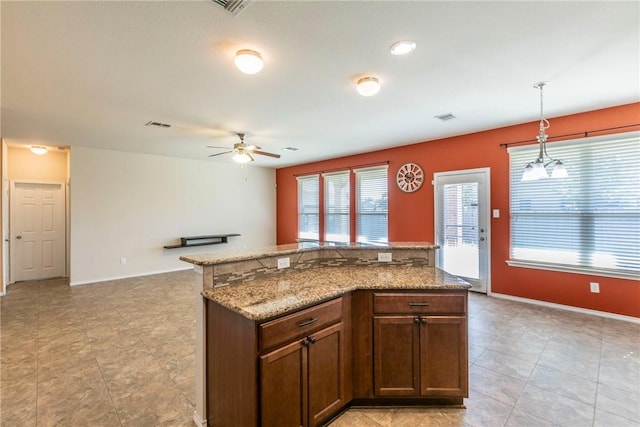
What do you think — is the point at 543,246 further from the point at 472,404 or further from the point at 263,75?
the point at 263,75

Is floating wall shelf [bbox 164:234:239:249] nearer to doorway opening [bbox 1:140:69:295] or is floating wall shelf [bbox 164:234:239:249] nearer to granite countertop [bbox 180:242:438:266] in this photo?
doorway opening [bbox 1:140:69:295]

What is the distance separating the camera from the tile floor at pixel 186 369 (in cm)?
198

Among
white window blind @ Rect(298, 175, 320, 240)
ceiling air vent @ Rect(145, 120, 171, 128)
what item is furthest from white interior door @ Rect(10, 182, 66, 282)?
white window blind @ Rect(298, 175, 320, 240)

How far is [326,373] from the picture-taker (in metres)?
1.82

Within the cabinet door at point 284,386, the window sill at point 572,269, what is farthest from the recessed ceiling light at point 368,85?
the window sill at point 572,269

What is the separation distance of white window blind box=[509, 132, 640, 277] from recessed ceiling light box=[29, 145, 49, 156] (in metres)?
8.39

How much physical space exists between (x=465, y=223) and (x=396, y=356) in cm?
350

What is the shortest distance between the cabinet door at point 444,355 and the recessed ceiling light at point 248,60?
7.53 ft

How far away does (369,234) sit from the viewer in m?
6.34

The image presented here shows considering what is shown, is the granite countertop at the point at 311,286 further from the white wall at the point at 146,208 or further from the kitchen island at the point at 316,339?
the white wall at the point at 146,208

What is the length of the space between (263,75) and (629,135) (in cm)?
434

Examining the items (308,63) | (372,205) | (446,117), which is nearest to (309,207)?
(372,205)

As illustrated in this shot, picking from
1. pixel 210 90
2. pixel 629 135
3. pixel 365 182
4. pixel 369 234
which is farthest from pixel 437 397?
pixel 365 182

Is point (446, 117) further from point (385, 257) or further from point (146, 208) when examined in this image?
point (146, 208)
